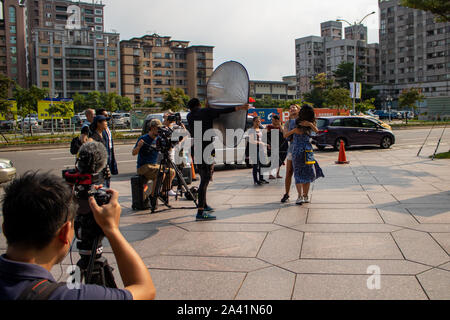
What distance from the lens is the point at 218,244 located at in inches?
200

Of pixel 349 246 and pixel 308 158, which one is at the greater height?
pixel 308 158

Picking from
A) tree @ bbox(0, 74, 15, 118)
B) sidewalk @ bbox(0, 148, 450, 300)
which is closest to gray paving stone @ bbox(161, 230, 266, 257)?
sidewalk @ bbox(0, 148, 450, 300)

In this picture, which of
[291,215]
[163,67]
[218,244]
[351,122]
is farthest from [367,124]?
[163,67]

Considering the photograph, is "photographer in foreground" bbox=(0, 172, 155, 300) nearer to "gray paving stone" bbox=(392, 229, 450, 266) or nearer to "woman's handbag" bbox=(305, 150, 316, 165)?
"gray paving stone" bbox=(392, 229, 450, 266)

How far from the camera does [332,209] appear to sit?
6840mm

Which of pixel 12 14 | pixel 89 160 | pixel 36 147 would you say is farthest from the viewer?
pixel 12 14

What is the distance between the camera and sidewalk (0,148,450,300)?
3674 mm

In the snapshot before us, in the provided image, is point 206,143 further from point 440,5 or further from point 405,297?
point 440,5

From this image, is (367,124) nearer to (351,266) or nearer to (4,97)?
(351,266)

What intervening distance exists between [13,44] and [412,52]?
95.8 metres

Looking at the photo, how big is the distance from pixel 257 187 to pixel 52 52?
8956 cm

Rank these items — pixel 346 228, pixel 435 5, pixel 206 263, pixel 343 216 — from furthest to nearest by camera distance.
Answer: pixel 435 5 → pixel 343 216 → pixel 346 228 → pixel 206 263

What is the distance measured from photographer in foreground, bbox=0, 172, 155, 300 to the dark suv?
18.0 m
